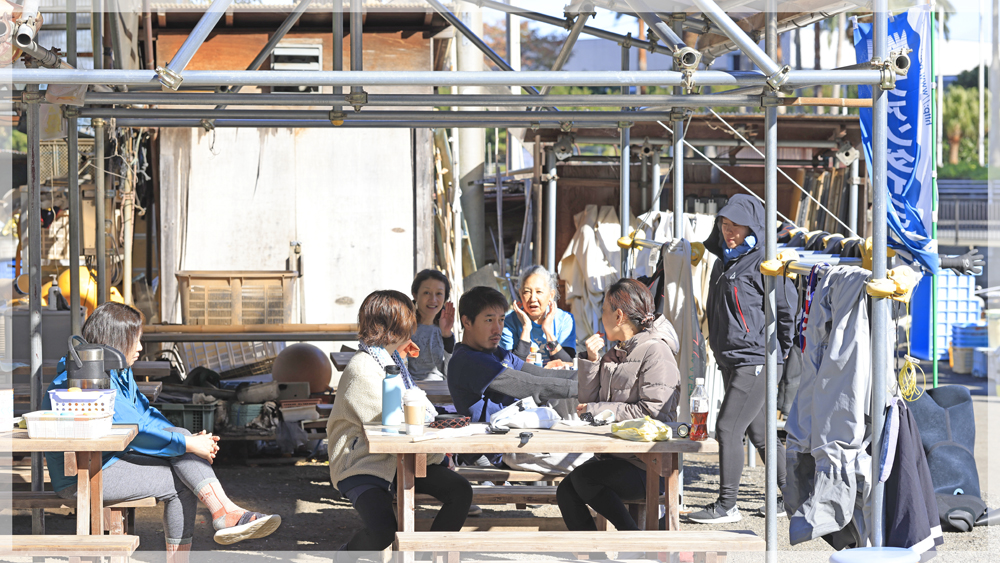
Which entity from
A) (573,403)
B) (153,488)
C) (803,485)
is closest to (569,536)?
(803,485)

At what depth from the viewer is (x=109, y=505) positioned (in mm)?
4324

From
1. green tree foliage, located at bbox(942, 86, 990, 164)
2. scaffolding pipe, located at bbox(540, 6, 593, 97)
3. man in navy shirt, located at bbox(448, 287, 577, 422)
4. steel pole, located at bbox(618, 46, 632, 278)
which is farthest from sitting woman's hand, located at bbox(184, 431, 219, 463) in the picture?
green tree foliage, located at bbox(942, 86, 990, 164)

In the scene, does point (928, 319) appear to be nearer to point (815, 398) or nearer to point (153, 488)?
point (815, 398)

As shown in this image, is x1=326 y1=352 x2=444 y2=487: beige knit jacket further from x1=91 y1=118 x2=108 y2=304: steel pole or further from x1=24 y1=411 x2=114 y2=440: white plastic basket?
x1=91 y1=118 x2=108 y2=304: steel pole

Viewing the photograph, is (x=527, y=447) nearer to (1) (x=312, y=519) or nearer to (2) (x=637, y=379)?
(2) (x=637, y=379)

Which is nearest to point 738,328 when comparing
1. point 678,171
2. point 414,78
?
point 678,171

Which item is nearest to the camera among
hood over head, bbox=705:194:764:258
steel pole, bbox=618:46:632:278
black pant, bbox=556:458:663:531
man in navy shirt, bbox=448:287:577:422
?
black pant, bbox=556:458:663:531

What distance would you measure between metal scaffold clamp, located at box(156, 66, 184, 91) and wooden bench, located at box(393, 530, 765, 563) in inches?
78.3

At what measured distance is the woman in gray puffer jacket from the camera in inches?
177

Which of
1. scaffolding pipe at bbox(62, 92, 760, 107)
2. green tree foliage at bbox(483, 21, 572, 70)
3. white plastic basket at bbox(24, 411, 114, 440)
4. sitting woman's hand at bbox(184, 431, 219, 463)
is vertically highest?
green tree foliage at bbox(483, 21, 572, 70)

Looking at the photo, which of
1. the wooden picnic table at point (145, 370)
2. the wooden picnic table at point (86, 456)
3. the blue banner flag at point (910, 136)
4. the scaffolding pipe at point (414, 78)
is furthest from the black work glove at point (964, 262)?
the wooden picnic table at point (145, 370)

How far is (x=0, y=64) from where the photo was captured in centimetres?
393

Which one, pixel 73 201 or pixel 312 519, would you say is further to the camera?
pixel 312 519

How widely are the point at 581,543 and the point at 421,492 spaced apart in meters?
1.00
